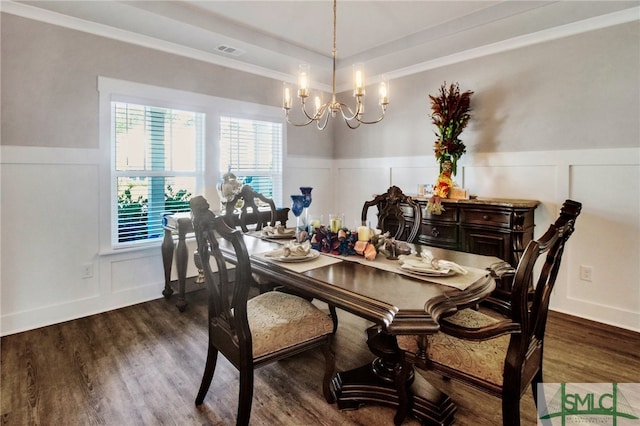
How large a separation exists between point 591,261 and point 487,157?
1286mm

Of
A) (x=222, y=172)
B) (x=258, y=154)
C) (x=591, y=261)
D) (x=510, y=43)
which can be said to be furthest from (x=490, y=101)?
(x=222, y=172)

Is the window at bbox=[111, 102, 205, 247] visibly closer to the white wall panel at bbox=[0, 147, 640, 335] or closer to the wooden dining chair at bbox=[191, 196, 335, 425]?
the white wall panel at bbox=[0, 147, 640, 335]

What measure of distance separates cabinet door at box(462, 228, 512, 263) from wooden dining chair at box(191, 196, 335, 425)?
1.93 m

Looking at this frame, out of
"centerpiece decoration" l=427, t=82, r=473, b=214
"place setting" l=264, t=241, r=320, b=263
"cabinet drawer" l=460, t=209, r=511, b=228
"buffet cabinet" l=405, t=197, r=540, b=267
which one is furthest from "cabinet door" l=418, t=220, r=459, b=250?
"place setting" l=264, t=241, r=320, b=263

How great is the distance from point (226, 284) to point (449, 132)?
2821 millimetres

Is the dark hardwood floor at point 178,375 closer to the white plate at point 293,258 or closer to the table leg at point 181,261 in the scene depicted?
the table leg at point 181,261

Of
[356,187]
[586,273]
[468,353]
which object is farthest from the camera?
[356,187]

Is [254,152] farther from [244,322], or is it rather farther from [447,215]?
[244,322]

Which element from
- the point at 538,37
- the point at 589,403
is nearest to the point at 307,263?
the point at 589,403

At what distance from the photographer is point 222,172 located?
13.1 ft

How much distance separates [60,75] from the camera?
290 cm

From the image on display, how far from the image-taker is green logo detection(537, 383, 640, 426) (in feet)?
5.91

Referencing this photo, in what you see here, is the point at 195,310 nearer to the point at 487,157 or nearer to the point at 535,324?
the point at 535,324

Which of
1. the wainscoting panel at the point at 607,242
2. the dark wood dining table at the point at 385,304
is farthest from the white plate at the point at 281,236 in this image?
the wainscoting panel at the point at 607,242
